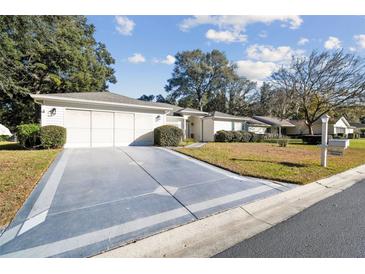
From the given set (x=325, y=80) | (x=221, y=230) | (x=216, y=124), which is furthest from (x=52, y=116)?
(x=325, y=80)

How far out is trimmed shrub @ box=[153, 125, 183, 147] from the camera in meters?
13.2

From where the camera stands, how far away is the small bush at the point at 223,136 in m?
20.3

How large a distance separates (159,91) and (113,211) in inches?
1742

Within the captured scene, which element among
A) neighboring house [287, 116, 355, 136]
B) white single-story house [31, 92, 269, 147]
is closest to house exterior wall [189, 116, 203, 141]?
white single-story house [31, 92, 269, 147]

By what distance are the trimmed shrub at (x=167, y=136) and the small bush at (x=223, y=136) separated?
7.72m

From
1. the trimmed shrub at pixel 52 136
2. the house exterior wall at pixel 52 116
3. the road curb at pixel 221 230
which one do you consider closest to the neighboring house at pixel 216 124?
the house exterior wall at pixel 52 116

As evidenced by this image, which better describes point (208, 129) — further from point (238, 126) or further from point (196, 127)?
point (238, 126)

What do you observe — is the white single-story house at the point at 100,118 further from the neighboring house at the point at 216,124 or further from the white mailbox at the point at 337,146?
the white mailbox at the point at 337,146

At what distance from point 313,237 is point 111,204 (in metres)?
3.25

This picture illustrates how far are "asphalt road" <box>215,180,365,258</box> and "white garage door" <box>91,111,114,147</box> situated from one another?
1109 cm
